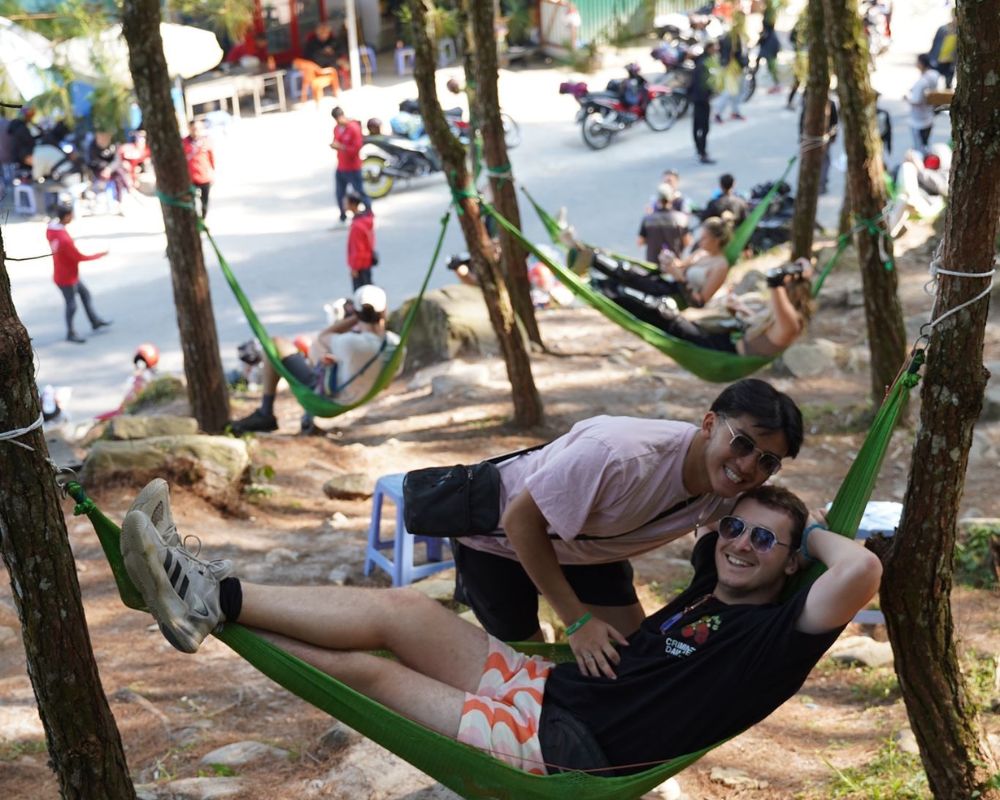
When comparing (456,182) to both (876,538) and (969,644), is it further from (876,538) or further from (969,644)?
(876,538)

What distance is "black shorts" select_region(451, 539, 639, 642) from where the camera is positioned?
2.66 metres

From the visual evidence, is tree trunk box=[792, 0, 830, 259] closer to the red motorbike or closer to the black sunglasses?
the black sunglasses

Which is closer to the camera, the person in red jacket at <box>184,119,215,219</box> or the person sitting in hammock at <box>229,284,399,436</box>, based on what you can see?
the person sitting in hammock at <box>229,284,399,436</box>

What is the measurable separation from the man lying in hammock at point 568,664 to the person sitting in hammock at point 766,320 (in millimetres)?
2732

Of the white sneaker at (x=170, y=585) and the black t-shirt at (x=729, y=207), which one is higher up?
the white sneaker at (x=170, y=585)

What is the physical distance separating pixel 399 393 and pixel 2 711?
4091 millimetres

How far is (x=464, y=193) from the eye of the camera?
5531mm

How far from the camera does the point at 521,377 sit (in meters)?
5.84

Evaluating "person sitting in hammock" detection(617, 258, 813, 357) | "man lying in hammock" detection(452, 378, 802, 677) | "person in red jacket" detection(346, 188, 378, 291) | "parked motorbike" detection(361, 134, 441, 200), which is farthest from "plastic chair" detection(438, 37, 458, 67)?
"man lying in hammock" detection(452, 378, 802, 677)

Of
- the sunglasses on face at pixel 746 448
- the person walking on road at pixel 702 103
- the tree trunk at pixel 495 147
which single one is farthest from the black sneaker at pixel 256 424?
the person walking on road at pixel 702 103

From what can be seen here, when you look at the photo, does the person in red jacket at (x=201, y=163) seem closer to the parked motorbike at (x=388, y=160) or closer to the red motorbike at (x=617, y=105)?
the parked motorbike at (x=388, y=160)

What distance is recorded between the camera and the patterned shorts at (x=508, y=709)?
2.32 meters

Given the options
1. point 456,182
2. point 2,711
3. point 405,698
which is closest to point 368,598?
point 405,698

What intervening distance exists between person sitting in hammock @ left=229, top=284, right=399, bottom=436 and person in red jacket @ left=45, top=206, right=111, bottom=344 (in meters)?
2.51
